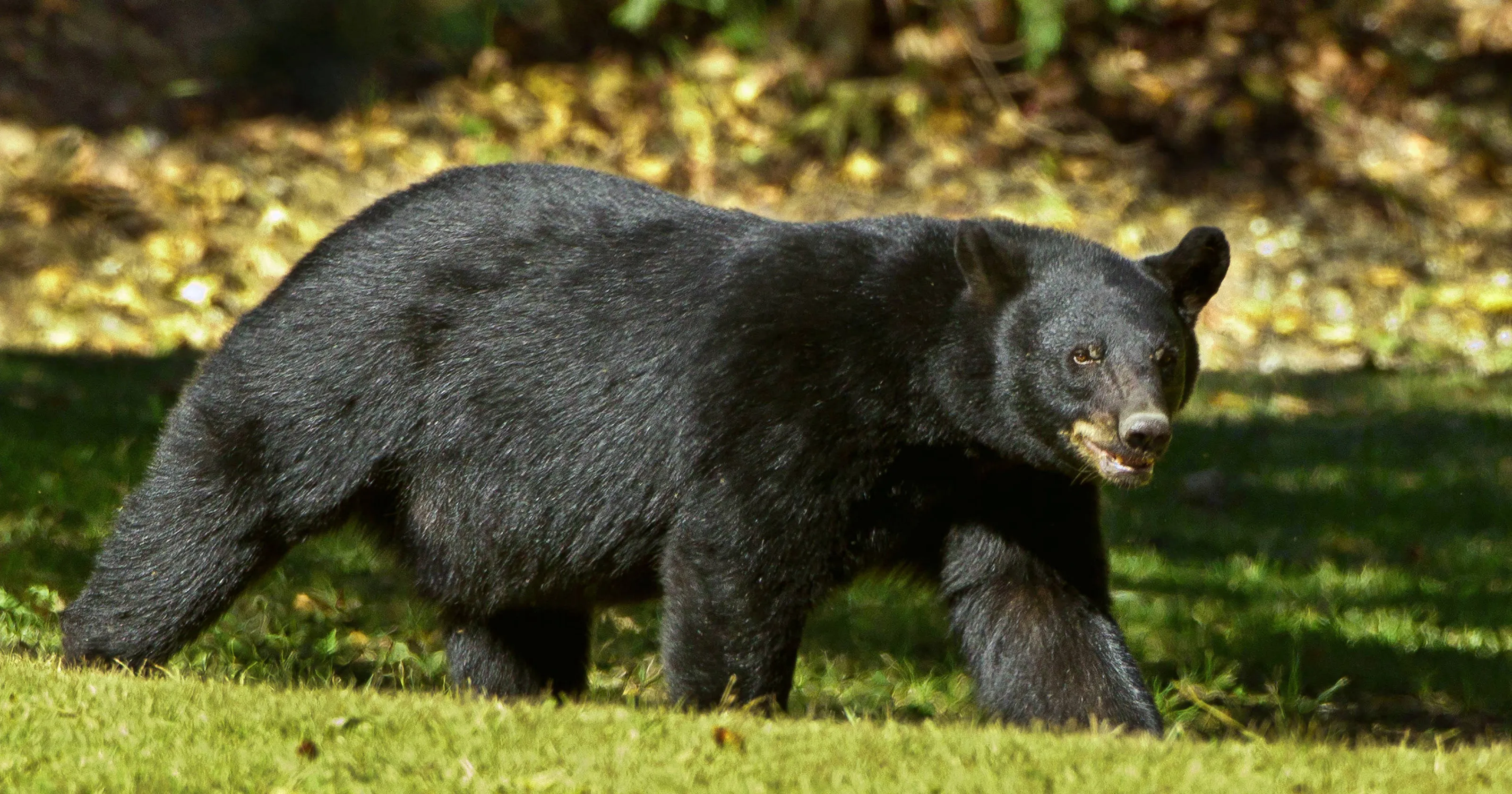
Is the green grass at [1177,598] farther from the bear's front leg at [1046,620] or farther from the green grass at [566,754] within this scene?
the bear's front leg at [1046,620]

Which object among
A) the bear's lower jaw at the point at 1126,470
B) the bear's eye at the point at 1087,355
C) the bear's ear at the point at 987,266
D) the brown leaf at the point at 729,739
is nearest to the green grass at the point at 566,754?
the brown leaf at the point at 729,739

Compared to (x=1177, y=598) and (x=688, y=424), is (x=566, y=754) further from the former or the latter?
(x=1177, y=598)

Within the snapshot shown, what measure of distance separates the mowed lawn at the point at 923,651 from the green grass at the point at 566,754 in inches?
→ 0.4

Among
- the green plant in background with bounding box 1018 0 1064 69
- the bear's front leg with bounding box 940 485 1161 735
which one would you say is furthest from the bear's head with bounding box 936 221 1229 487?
the green plant in background with bounding box 1018 0 1064 69

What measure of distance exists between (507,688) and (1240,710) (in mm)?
2469

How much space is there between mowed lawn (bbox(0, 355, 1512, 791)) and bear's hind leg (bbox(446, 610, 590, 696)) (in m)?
0.23

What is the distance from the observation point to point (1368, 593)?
7.14 m

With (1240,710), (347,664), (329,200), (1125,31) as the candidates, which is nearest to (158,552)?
A: (347,664)

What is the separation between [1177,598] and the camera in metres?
7.01

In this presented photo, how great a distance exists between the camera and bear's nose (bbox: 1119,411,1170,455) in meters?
4.48

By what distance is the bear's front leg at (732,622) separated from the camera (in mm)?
4629

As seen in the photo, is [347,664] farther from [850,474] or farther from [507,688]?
[850,474]

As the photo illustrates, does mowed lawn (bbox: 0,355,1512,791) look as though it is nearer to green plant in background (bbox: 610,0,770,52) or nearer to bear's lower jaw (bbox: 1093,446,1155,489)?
bear's lower jaw (bbox: 1093,446,1155,489)

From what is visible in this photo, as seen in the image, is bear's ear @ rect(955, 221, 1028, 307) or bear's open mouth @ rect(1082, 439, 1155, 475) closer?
bear's open mouth @ rect(1082, 439, 1155, 475)
